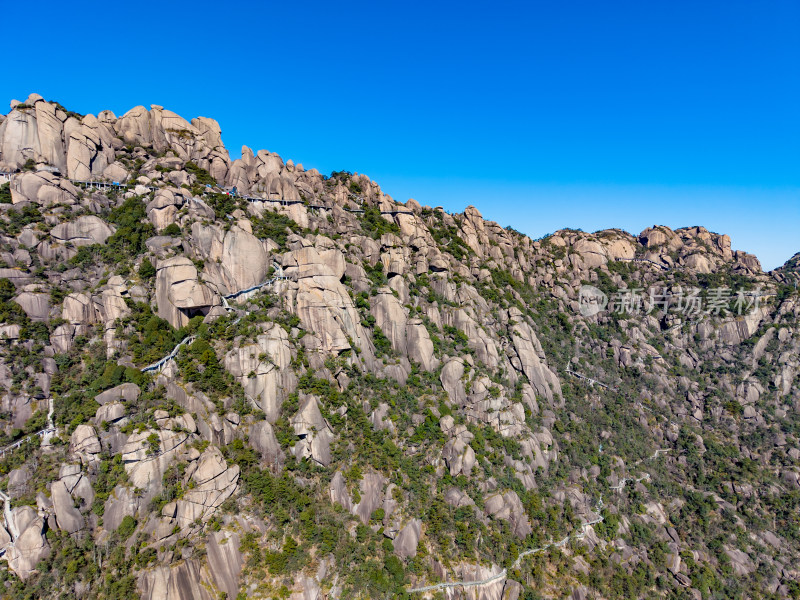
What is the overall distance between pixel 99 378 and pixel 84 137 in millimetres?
47207

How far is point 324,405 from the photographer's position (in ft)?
186

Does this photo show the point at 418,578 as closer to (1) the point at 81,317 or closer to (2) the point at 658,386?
(1) the point at 81,317

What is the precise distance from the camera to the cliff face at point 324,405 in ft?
146

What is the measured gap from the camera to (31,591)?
39.4 metres

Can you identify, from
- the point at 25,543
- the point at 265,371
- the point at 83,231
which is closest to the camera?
the point at 25,543

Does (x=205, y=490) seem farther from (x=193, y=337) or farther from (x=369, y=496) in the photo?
(x=193, y=337)

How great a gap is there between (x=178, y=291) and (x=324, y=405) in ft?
83.6

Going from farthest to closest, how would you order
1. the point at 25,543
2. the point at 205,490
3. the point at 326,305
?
the point at 326,305 → the point at 205,490 → the point at 25,543

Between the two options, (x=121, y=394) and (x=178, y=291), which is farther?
(x=178, y=291)

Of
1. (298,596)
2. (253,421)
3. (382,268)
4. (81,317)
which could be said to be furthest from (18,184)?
(298,596)

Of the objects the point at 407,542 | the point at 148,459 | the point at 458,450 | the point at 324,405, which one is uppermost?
the point at 324,405

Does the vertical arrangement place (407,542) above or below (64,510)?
below

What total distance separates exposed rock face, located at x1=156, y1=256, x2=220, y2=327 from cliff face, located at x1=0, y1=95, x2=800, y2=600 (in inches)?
14.8

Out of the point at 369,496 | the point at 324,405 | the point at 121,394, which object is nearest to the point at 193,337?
the point at 121,394
